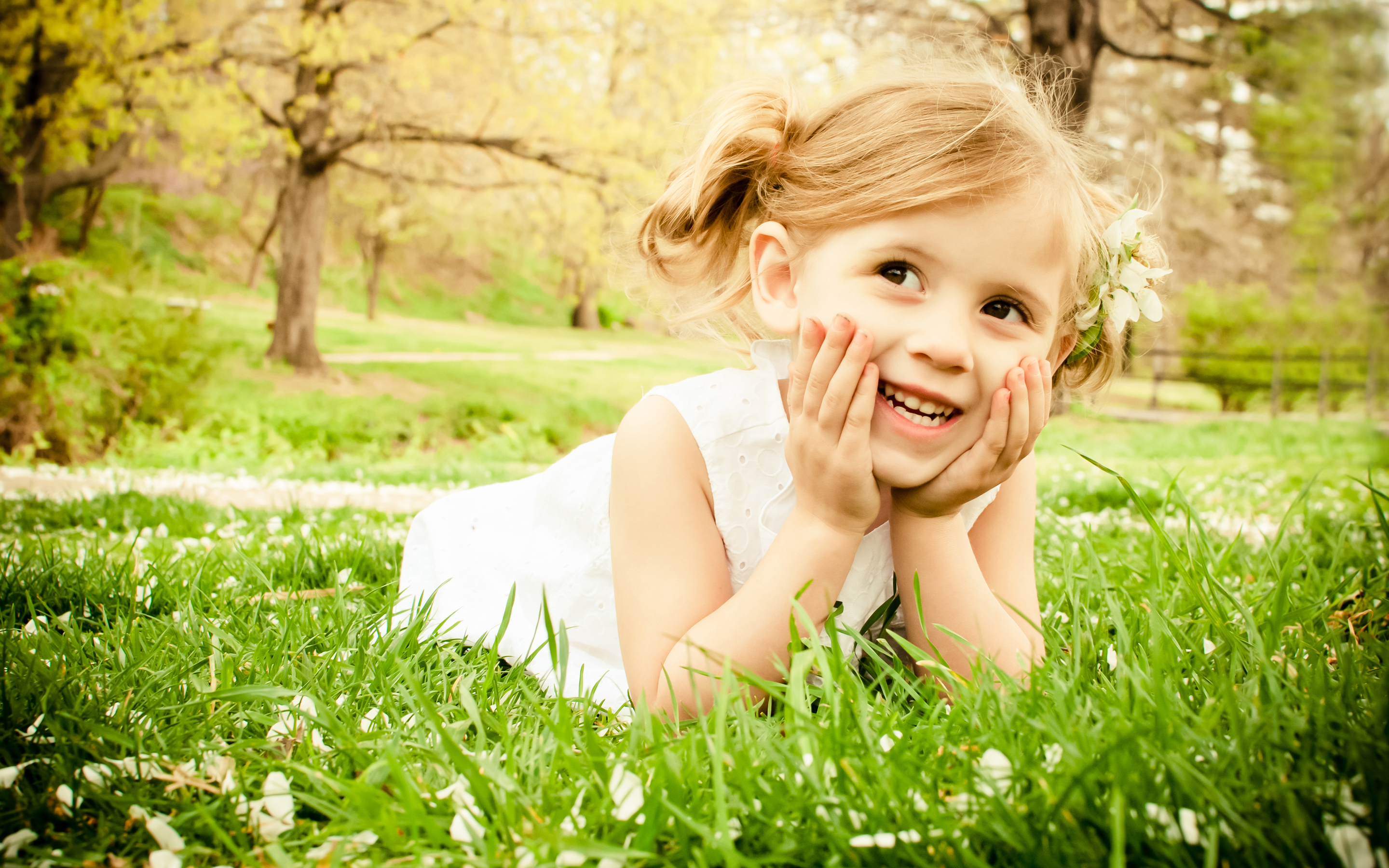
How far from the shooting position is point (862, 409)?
1395 mm

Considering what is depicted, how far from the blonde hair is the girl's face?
49mm

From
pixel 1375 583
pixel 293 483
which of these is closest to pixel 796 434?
pixel 1375 583

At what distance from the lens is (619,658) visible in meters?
1.94

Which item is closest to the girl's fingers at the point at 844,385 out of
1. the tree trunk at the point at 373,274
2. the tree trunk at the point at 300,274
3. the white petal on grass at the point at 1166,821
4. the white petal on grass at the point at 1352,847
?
the white petal on grass at the point at 1166,821

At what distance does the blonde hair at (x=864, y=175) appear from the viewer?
1.49 metres

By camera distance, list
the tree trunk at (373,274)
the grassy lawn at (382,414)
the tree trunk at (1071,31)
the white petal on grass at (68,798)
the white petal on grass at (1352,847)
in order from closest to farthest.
Answer: the white petal on grass at (1352,847)
the white petal on grass at (68,798)
the grassy lawn at (382,414)
the tree trunk at (1071,31)
the tree trunk at (373,274)

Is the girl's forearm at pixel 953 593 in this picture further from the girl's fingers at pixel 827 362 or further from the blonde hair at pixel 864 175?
the blonde hair at pixel 864 175

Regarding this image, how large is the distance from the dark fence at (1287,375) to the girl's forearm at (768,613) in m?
17.8

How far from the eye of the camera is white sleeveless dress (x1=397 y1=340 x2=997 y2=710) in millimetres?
1729

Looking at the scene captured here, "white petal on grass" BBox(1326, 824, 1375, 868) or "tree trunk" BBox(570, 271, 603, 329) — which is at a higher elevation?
"tree trunk" BBox(570, 271, 603, 329)

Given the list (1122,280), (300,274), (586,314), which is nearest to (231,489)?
(1122,280)

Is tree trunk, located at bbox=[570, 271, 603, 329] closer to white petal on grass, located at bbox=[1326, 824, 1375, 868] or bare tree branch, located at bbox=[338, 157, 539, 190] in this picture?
bare tree branch, located at bbox=[338, 157, 539, 190]

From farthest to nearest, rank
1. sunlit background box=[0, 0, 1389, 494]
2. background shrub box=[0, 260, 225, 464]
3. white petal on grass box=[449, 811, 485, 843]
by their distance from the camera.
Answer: sunlit background box=[0, 0, 1389, 494]
background shrub box=[0, 260, 225, 464]
white petal on grass box=[449, 811, 485, 843]

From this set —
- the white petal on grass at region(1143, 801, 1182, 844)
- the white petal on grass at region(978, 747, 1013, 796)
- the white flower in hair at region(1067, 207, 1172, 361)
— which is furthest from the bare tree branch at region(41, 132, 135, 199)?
the white petal on grass at region(1143, 801, 1182, 844)
